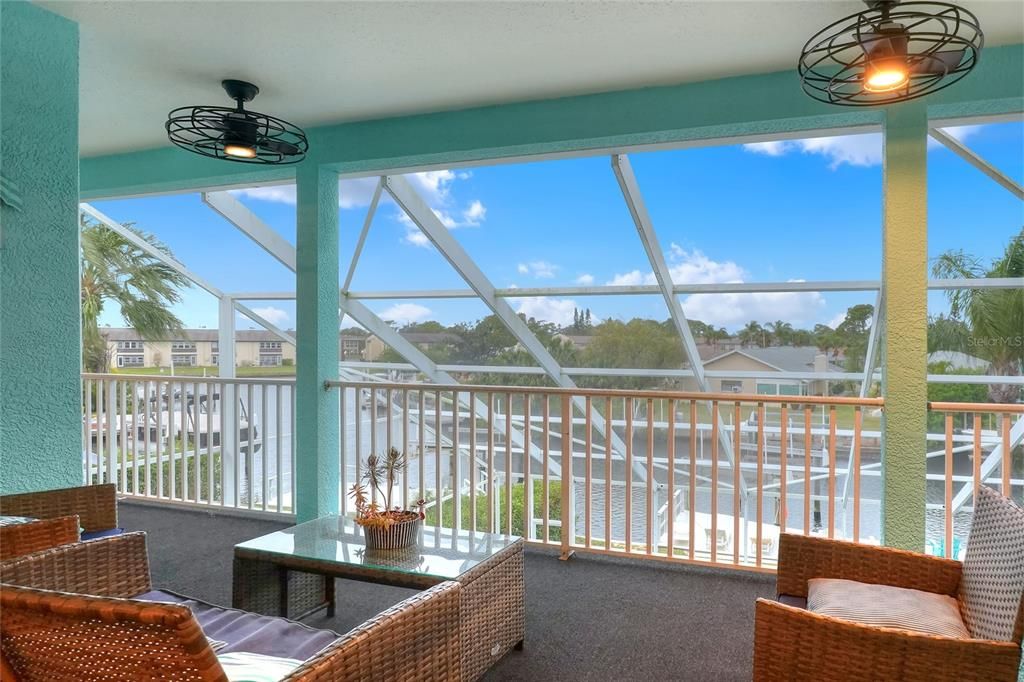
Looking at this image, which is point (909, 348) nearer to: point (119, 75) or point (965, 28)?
point (965, 28)

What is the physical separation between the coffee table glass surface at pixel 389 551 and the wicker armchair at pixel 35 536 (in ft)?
2.06

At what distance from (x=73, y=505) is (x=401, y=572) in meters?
1.30

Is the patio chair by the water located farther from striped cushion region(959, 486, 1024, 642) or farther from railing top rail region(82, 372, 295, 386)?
railing top rail region(82, 372, 295, 386)

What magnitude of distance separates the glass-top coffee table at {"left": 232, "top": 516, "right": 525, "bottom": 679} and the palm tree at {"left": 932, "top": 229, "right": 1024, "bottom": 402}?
9.98 feet

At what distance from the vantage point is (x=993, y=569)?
1649mm

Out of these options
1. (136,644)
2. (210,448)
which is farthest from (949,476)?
(210,448)

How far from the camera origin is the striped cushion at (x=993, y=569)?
149 centimetres

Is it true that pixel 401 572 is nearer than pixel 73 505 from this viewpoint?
Yes

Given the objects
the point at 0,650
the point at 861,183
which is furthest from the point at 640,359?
the point at 0,650

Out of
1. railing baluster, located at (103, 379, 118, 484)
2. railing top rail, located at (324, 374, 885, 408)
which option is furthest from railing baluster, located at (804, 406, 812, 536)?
railing baluster, located at (103, 379, 118, 484)

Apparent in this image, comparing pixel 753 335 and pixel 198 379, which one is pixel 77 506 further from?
pixel 753 335

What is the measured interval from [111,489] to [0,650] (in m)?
1.57

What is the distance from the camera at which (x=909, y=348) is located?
113 inches

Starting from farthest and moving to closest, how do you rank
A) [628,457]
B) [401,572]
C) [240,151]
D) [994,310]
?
[994,310]
[628,457]
[240,151]
[401,572]
